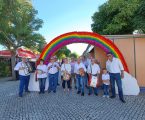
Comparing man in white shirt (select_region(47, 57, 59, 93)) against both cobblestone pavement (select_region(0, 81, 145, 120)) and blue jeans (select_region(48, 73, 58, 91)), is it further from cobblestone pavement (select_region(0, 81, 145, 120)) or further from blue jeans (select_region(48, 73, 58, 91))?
cobblestone pavement (select_region(0, 81, 145, 120))

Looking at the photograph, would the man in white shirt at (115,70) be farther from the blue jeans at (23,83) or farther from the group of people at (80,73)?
the blue jeans at (23,83)

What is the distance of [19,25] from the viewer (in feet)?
81.4

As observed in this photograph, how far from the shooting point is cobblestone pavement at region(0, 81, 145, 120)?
864cm

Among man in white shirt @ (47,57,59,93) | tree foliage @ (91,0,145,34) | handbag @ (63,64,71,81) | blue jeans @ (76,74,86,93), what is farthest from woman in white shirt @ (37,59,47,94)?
tree foliage @ (91,0,145,34)

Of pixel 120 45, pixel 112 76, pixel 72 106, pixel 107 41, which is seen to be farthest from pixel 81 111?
pixel 120 45

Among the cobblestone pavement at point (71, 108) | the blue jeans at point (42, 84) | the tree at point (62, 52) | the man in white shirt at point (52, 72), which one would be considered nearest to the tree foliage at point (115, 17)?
the man in white shirt at point (52, 72)

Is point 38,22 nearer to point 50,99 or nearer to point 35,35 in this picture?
point 35,35

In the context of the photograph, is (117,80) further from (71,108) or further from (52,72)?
(52,72)

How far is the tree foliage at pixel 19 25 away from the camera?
72.6 feet

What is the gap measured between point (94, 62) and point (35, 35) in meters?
14.8

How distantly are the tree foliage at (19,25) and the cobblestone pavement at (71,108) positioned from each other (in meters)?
11.0

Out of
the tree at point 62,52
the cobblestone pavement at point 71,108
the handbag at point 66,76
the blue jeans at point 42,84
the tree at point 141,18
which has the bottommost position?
the cobblestone pavement at point 71,108

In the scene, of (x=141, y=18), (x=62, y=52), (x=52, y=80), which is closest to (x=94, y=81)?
(x=52, y=80)

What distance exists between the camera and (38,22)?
26969mm
